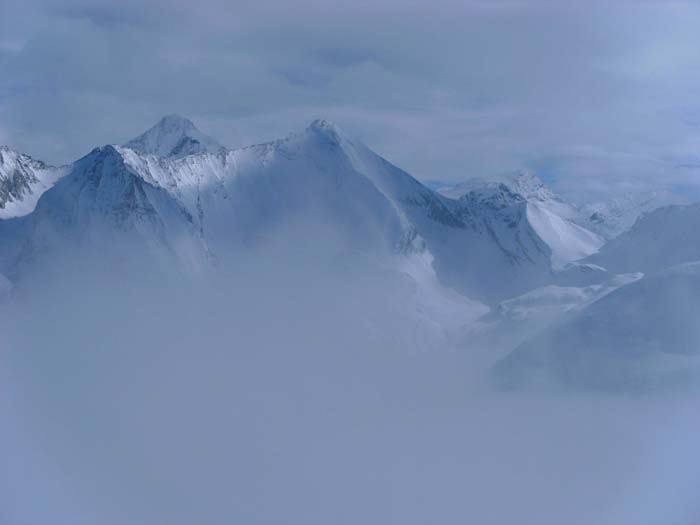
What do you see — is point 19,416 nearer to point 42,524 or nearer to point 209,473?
point 209,473

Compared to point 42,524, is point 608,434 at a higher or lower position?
lower

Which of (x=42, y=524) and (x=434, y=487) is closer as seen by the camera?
(x=42, y=524)

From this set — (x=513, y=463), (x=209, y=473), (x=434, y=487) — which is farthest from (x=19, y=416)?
(x=513, y=463)

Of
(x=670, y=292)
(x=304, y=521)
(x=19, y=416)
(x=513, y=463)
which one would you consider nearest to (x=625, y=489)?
(x=513, y=463)

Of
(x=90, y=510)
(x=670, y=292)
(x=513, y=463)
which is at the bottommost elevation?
(x=513, y=463)

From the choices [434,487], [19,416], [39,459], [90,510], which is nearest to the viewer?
[90,510]

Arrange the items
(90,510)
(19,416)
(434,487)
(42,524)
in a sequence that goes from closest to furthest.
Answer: (42,524) → (90,510) → (434,487) → (19,416)
